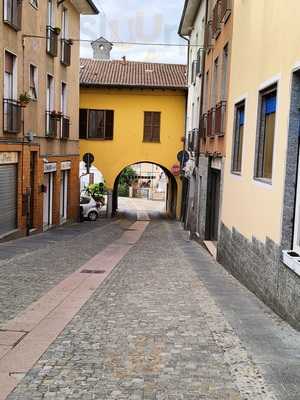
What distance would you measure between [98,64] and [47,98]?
1427 centimetres

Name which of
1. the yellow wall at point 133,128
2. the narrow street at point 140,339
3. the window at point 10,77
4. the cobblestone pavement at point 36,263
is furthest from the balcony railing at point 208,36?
the yellow wall at point 133,128

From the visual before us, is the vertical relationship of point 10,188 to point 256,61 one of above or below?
below

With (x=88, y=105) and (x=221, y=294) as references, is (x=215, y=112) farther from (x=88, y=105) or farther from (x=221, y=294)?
(x=88, y=105)

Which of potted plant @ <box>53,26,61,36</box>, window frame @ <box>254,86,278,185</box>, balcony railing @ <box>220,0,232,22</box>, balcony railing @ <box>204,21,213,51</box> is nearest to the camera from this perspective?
window frame @ <box>254,86,278,185</box>

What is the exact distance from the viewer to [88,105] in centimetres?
3050

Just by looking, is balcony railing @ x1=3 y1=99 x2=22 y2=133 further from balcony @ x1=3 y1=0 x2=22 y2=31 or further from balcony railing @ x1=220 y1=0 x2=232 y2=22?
balcony railing @ x1=220 y1=0 x2=232 y2=22

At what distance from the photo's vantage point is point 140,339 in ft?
18.8

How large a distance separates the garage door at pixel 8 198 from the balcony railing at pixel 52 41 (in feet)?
18.5

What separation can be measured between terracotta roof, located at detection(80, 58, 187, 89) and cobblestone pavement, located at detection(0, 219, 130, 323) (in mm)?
13275

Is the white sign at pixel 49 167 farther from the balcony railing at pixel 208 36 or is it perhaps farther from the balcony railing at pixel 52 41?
the balcony railing at pixel 208 36

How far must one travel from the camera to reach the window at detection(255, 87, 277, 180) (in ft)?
27.6

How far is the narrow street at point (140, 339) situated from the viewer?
439 cm

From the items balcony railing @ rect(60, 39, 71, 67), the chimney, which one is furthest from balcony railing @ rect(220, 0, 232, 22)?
the chimney

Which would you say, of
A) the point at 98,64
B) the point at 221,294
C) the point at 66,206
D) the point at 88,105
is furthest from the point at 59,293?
the point at 98,64
